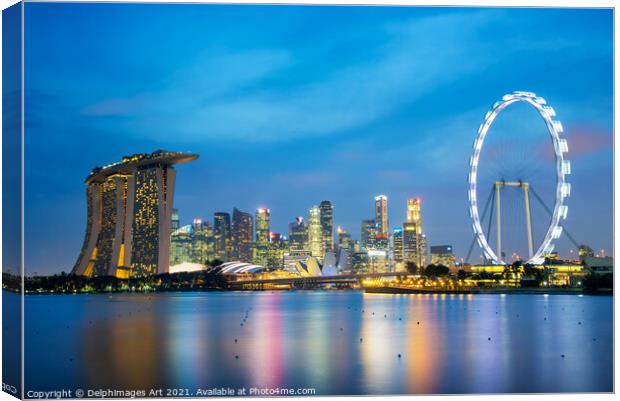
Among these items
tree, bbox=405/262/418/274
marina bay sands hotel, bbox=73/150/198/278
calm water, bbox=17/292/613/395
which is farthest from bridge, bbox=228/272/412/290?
calm water, bbox=17/292/613/395

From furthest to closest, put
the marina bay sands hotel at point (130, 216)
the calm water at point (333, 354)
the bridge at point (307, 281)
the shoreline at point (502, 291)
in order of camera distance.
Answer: the bridge at point (307, 281)
the marina bay sands hotel at point (130, 216)
the shoreline at point (502, 291)
the calm water at point (333, 354)

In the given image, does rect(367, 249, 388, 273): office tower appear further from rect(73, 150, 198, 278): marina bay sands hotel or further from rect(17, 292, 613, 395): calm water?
rect(17, 292, 613, 395): calm water

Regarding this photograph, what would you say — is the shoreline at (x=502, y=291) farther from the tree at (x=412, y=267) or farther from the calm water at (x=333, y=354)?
the calm water at (x=333, y=354)

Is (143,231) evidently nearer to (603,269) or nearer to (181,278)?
(181,278)

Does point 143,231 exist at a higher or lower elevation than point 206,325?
higher

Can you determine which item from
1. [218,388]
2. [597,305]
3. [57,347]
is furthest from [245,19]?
[597,305]

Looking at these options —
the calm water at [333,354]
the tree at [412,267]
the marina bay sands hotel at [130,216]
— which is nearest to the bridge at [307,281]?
the tree at [412,267]

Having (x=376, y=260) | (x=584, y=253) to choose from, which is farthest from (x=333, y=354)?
(x=376, y=260)
